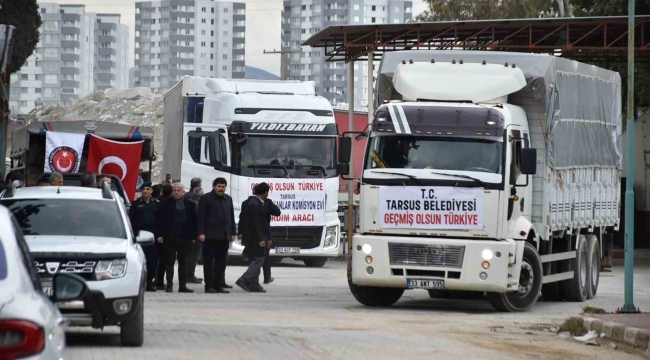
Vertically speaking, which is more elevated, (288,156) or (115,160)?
(288,156)

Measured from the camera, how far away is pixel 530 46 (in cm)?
3362

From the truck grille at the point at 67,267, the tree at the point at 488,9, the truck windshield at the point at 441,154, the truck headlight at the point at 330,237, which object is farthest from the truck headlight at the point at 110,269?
the tree at the point at 488,9

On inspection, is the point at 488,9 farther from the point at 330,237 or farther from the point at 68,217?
the point at 68,217

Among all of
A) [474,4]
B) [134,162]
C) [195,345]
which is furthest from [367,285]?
[474,4]

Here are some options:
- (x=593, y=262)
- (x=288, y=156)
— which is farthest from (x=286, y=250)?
(x=593, y=262)

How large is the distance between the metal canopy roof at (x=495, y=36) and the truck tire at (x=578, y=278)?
11.9m

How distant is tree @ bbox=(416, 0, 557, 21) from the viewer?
190 ft

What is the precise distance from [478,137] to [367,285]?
2.52 meters

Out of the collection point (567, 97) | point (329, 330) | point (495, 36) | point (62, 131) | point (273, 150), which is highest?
point (495, 36)

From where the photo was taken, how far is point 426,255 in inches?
682

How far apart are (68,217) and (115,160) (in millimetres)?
13241

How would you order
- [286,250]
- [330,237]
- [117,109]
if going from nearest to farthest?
[286,250] < [330,237] < [117,109]

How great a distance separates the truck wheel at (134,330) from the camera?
12422 millimetres

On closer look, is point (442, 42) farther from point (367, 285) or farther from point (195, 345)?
point (195, 345)
